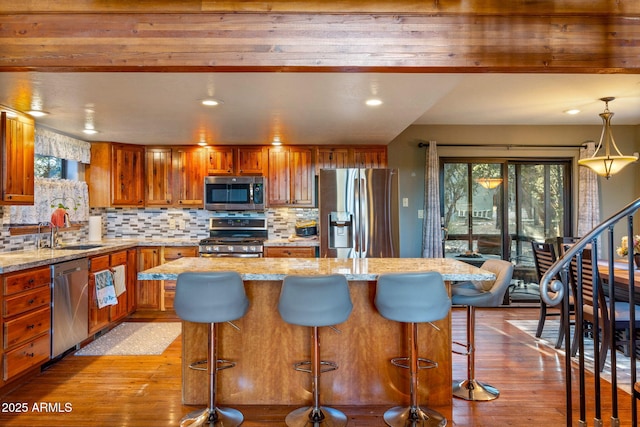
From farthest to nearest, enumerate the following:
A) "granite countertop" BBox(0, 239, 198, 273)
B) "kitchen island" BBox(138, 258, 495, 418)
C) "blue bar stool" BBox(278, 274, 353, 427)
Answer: "granite countertop" BBox(0, 239, 198, 273) < "kitchen island" BBox(138, 258, 495, 418) < "blue bar stool" BBox(278, 274, 353, 427)

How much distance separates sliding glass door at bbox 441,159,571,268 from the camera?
5418mm

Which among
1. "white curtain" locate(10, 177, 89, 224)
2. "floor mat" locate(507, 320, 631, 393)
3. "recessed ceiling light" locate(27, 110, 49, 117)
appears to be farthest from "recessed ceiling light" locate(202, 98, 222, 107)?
"floor mat" locate(507, 320, 631, 393)

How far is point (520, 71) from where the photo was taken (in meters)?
2.39

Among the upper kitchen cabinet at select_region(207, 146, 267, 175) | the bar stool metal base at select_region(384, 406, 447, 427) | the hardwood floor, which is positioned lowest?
the hardwood floor

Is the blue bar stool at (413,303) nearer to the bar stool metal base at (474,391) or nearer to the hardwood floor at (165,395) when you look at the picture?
the hardwood floor at (165,395)

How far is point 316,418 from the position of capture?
91.0 inches

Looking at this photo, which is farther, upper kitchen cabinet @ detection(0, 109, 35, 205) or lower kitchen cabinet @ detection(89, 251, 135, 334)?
lower kitchen cabinet @ detection(89, 251, 135, 334)

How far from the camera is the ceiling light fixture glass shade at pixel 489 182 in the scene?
5418mm

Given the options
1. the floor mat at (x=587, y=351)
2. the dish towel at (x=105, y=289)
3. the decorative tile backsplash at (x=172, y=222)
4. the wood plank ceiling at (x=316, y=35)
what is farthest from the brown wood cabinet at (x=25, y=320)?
the floor mat at (x=587, y=351)

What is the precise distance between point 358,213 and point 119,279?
2.77 metres

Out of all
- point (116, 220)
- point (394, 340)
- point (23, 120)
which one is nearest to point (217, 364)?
point (394, 340)

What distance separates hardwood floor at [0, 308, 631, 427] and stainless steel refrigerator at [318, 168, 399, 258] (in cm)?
164

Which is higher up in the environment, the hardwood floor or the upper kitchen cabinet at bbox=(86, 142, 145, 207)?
the upper kitchen cabinet at bbox=(86, 142, 145, 207)

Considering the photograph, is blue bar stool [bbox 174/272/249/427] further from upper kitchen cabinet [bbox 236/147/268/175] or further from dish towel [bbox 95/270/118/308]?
upper kitchen cabinet [bbox 236/147/268/175]
